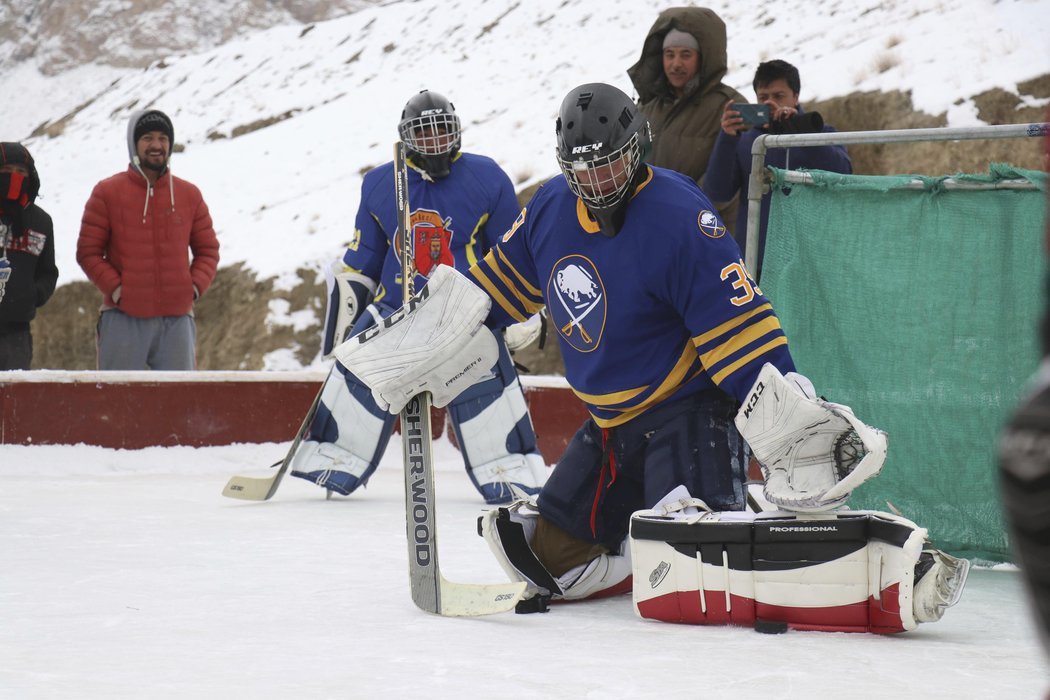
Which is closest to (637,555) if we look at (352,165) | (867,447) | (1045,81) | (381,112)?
(867,447)

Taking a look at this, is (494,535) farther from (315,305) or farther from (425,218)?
(315,305)

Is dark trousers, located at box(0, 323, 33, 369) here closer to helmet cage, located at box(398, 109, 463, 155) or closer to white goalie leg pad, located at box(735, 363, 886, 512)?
helmet cage, located at box(398, 109, 463, 155)

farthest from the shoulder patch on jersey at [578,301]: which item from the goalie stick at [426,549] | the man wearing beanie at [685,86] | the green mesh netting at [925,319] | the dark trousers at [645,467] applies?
the man wearing beanie at [685,86]

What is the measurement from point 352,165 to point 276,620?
15.8m

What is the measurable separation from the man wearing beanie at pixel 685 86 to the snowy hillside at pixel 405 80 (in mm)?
5845

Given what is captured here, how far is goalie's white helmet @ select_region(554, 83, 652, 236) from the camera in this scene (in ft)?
9.43

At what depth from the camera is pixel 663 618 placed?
9.34 ft

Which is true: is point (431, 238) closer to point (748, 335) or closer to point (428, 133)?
point (428, 133)

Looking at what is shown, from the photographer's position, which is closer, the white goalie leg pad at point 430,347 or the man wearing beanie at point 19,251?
the white goalie leg pad at point 430,347

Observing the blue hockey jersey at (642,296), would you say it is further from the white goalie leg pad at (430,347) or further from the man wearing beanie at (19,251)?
the man wearing beanie at (19,251)

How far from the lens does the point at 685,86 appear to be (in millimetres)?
4746

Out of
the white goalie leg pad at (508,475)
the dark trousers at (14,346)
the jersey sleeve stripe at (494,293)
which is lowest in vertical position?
the white goalie leg pad at (508,475)

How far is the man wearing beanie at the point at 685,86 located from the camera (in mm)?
4703

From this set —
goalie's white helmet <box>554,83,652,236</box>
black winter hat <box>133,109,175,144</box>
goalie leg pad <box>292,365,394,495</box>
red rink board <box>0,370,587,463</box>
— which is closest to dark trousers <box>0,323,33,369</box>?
red rink board <box>0,370,587,463</box>
